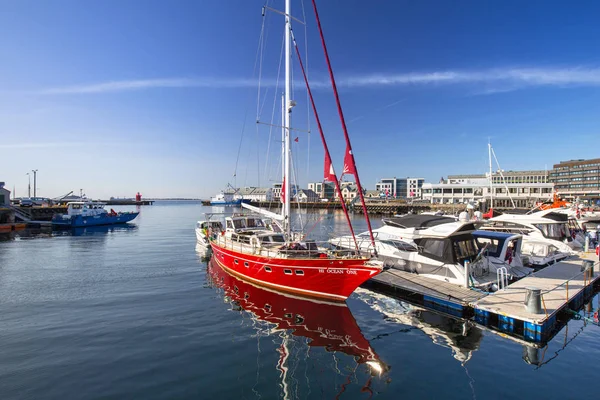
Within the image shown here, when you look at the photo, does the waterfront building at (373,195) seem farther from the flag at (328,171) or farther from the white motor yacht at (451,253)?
the flag at (328,171)

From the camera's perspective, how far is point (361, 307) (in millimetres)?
15602

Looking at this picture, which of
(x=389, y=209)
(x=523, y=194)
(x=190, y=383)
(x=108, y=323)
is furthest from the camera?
(x=389, y=209)

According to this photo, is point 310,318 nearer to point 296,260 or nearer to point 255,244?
point 296,260

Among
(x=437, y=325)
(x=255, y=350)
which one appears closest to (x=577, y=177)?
(x=437, y=325)

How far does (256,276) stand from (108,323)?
7.60 m

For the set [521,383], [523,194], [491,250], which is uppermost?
[523,194]

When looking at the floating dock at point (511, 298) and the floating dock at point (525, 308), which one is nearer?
the floating dock at point (525, 308)

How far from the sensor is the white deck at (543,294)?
1240cm

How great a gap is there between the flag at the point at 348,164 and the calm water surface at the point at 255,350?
6.54 meters

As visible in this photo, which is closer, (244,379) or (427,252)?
(244,379)

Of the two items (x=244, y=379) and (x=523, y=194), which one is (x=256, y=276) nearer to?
(x=244, y=379)

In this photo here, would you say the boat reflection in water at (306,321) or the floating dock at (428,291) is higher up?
the floating dock at (428,291)

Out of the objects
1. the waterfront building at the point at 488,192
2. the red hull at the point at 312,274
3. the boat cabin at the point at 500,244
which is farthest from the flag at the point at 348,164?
the waterfront building at the point at 488,192

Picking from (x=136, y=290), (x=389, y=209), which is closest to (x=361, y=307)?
(x=136, y=290)
